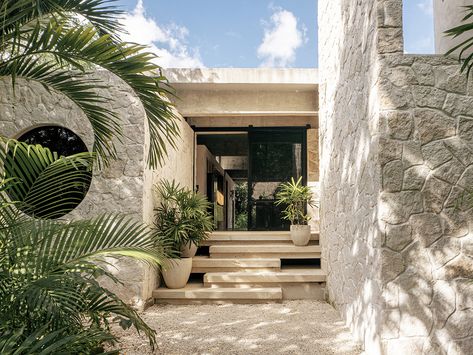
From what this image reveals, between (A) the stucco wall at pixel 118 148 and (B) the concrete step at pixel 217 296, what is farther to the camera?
(B) the concrete step at pixel 217 296

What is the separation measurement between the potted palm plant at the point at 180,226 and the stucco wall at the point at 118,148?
346 mm

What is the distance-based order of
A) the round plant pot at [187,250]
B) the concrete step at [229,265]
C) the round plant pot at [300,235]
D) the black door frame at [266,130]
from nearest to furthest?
the round plant pot at [187,250], the concrete step at [229,265], the round plant pot at [300,235], the black door frame at [266,130]

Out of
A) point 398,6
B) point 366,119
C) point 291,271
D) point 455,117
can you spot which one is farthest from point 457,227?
point 291,271

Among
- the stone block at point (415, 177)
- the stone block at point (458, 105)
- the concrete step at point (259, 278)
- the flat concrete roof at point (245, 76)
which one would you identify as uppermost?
the flat concrete roof at point (245, 76)

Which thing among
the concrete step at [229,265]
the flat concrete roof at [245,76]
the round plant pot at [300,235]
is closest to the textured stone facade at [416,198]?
the concrete step at [229,265]

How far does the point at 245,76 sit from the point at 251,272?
300cm

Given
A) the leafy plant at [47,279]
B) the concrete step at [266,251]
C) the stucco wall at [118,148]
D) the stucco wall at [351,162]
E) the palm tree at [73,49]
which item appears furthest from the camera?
the concrete step at [266,251]

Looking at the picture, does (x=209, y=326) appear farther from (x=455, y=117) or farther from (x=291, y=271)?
(x=455, y=117)

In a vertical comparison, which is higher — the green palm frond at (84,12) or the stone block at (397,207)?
the green palm frond at (84,12)

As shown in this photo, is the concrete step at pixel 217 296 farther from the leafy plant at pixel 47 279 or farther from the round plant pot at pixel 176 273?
the leafy plant at pixel 47 279

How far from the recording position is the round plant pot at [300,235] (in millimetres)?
5953

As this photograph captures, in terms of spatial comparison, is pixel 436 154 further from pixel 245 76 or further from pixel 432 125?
pixel 245 76

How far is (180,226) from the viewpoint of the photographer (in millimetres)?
5172

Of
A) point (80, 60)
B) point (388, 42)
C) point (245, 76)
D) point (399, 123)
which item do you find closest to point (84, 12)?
point (80, 60)
